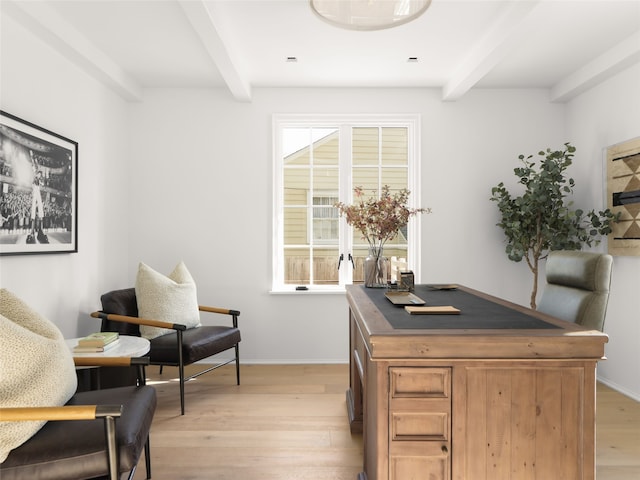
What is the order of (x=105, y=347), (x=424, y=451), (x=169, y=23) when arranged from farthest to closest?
(x=169, y=23), (x=105, y=347), (x=424, y=451)

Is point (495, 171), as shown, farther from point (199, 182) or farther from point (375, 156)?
point (199, 182)

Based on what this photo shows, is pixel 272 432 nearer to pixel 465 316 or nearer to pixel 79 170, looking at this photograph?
pixel 465 316

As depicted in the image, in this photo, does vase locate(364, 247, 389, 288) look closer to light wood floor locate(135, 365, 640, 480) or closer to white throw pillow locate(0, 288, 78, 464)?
light wood floor locate(135, 365, 640, 480)

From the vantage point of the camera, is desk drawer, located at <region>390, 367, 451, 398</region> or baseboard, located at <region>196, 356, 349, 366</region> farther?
baseboard, located at <region>196, 356, 349, 366</region>

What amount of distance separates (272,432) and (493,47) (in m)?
3.03

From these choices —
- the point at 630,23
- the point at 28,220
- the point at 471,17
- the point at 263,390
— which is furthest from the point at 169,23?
the point at 630,23

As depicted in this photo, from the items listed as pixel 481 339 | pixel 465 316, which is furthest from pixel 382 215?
pixel 481 339

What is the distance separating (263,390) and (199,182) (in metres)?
2.08

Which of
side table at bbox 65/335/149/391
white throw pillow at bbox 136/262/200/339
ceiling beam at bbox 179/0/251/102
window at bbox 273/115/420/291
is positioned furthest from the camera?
window at bbox 273/115/420/291

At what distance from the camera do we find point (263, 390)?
3.48 m

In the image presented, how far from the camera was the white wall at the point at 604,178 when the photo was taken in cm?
340

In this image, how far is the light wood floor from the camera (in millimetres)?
2275

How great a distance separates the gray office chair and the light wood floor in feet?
2.88

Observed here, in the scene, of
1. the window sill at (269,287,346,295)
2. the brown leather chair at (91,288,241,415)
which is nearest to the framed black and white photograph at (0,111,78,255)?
the brown leather chair at (91,288,241,415)
